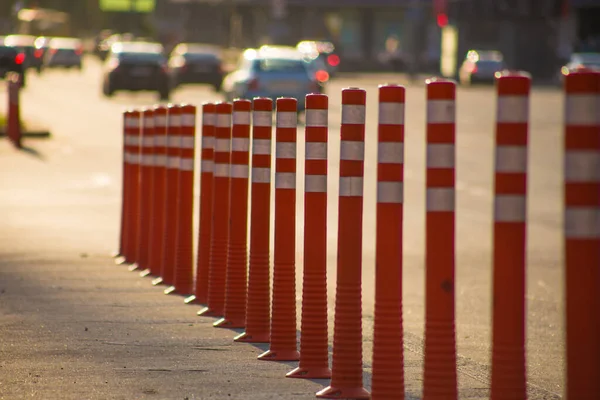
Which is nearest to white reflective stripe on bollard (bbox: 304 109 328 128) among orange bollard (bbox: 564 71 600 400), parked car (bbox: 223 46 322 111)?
orange bollard (bbox: 564 71 600 400)

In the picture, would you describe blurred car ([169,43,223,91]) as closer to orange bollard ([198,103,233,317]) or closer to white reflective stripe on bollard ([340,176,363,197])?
orange bollard ([198,103,233,317])

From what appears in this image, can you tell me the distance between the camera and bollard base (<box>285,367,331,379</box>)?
6.40 metres

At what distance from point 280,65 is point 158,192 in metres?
23.6

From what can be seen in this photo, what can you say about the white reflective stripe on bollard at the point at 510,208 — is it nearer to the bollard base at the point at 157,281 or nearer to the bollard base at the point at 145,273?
the bollard base at the point at 157,281

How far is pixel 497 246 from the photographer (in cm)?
484

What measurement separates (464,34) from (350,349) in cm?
7087

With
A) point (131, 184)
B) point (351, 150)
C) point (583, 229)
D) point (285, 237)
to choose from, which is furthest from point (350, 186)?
point (131, 184)

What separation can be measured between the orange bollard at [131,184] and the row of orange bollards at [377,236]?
5.27ft

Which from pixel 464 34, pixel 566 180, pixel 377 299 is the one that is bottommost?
pixel 377 299

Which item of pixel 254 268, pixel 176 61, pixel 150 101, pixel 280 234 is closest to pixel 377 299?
pixel 280 234

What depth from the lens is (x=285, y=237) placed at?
22.7ft

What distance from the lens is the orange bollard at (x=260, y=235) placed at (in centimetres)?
736

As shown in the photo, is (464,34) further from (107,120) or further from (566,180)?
(566,180)

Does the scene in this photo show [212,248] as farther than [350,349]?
Yes
